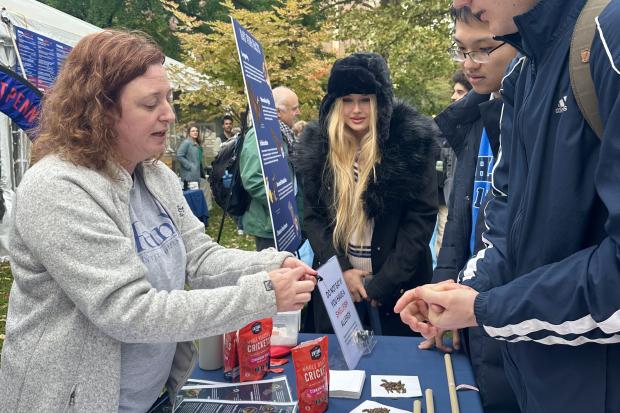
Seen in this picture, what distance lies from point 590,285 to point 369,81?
194 cm

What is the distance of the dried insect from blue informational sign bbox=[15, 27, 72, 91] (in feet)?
11.0

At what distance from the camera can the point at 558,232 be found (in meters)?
1.03

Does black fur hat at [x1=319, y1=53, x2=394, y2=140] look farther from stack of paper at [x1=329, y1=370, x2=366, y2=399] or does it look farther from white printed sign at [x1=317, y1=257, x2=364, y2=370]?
stack of paper at [x1=329, y1=370, x2=366, y2=399]

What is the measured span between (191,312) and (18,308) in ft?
1.54

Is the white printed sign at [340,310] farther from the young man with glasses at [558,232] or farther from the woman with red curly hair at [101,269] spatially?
the young man with glasses at [558,232]

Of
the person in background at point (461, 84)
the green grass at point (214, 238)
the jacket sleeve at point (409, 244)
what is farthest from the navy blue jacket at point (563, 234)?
the green grass at point (214, 238)

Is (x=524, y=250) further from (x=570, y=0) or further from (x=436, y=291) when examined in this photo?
(x=570, y=0)

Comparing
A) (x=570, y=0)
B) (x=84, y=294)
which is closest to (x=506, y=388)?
(x=570, y=0)

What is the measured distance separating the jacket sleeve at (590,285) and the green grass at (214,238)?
13.7 feet

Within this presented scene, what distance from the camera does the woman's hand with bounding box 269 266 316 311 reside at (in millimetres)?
1415

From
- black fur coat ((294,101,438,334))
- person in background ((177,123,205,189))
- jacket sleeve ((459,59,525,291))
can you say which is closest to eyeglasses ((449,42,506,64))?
jacket sleeve ((459,59,525,291))

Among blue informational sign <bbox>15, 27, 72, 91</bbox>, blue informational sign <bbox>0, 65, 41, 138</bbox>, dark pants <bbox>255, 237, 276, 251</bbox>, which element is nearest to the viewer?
blue informational sign <bbox>0, 65, 41, 138</bbox>

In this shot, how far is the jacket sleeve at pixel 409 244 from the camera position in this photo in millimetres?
2611

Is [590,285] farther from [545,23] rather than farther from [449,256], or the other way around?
[449,256]
